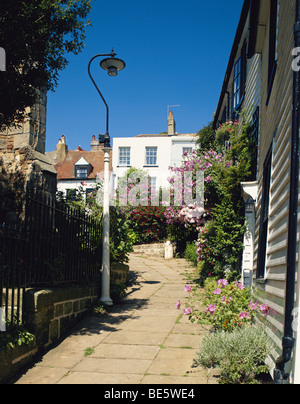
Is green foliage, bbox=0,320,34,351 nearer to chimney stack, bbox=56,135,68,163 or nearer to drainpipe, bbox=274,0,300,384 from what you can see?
drainpipe, bbox=274,0,300,384

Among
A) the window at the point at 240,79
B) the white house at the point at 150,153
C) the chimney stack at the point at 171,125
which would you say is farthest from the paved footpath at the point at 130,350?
the chimney stack at the point at 171,125

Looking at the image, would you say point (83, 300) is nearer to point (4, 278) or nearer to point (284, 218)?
point (4, 278)

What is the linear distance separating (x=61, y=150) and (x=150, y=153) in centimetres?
919

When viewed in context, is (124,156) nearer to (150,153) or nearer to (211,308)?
(150,153)

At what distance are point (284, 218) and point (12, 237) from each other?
3.20 meters

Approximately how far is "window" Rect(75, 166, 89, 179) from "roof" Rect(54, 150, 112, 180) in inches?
11.9

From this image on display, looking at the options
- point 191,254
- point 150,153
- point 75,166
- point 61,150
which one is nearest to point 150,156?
point 150,153

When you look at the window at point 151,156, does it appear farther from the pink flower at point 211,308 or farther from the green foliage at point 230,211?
the pink flower at point 211,308

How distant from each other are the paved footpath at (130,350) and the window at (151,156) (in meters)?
20.1

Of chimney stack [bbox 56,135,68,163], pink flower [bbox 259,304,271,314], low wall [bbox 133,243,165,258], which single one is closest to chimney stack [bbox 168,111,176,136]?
chimney stack [bbox 56,135,68,163]

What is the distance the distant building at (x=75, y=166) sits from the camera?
30125 mm

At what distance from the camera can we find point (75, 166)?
30484mm

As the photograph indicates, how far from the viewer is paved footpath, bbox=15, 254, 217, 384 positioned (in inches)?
168

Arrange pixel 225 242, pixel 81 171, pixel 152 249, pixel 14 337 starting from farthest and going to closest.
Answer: pixel 81 171
pixel 152 249
pixel 225 242
pixel 14 337
